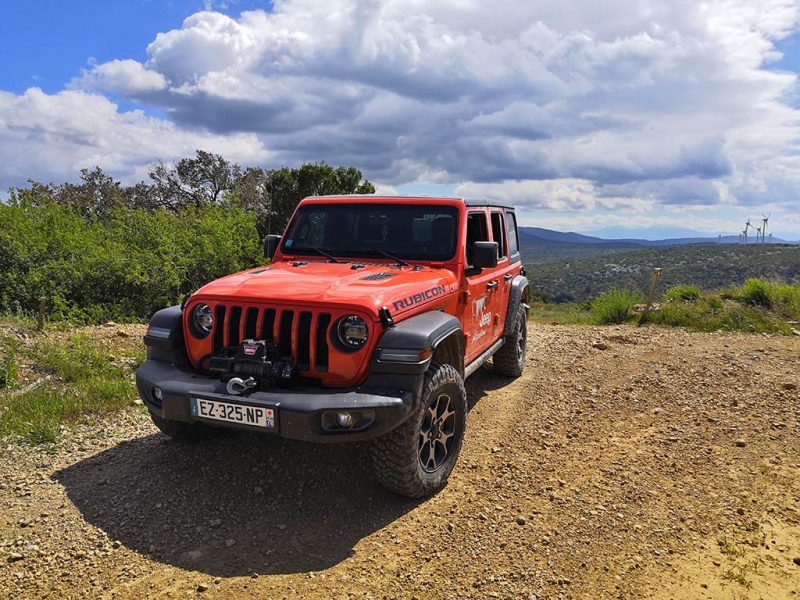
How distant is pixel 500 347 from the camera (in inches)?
238

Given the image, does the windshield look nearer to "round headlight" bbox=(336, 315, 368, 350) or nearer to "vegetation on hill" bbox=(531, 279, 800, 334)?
"round headlight" bbox=(336, 315, 368, 350)

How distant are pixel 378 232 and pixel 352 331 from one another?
159 centimetres

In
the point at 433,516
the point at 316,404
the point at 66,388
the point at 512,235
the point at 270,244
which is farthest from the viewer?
the point at 512,235

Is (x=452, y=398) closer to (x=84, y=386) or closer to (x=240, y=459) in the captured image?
(x=240, y=459)

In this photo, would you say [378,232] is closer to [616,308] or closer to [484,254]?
[484,254]

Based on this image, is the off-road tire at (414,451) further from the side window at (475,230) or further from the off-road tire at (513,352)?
the off-road tire at (513,352)

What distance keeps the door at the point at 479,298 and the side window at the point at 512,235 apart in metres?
0.81

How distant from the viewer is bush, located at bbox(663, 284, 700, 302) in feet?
41.4


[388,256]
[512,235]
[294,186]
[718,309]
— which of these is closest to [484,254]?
[388,256]

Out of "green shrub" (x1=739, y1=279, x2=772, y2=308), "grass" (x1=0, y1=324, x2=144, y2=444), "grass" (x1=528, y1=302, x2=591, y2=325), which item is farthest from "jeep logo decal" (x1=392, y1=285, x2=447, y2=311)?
"green shrub" (x1=739, y1=279, x2=772, y2=308)

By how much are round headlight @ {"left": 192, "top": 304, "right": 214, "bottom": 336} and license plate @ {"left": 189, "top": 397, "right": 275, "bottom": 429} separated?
57 centimetres

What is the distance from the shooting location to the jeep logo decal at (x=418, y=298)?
360cm

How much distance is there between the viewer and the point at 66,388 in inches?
216

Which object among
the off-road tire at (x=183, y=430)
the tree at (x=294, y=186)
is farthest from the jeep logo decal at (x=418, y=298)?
the tree at (x=294, y=186)
